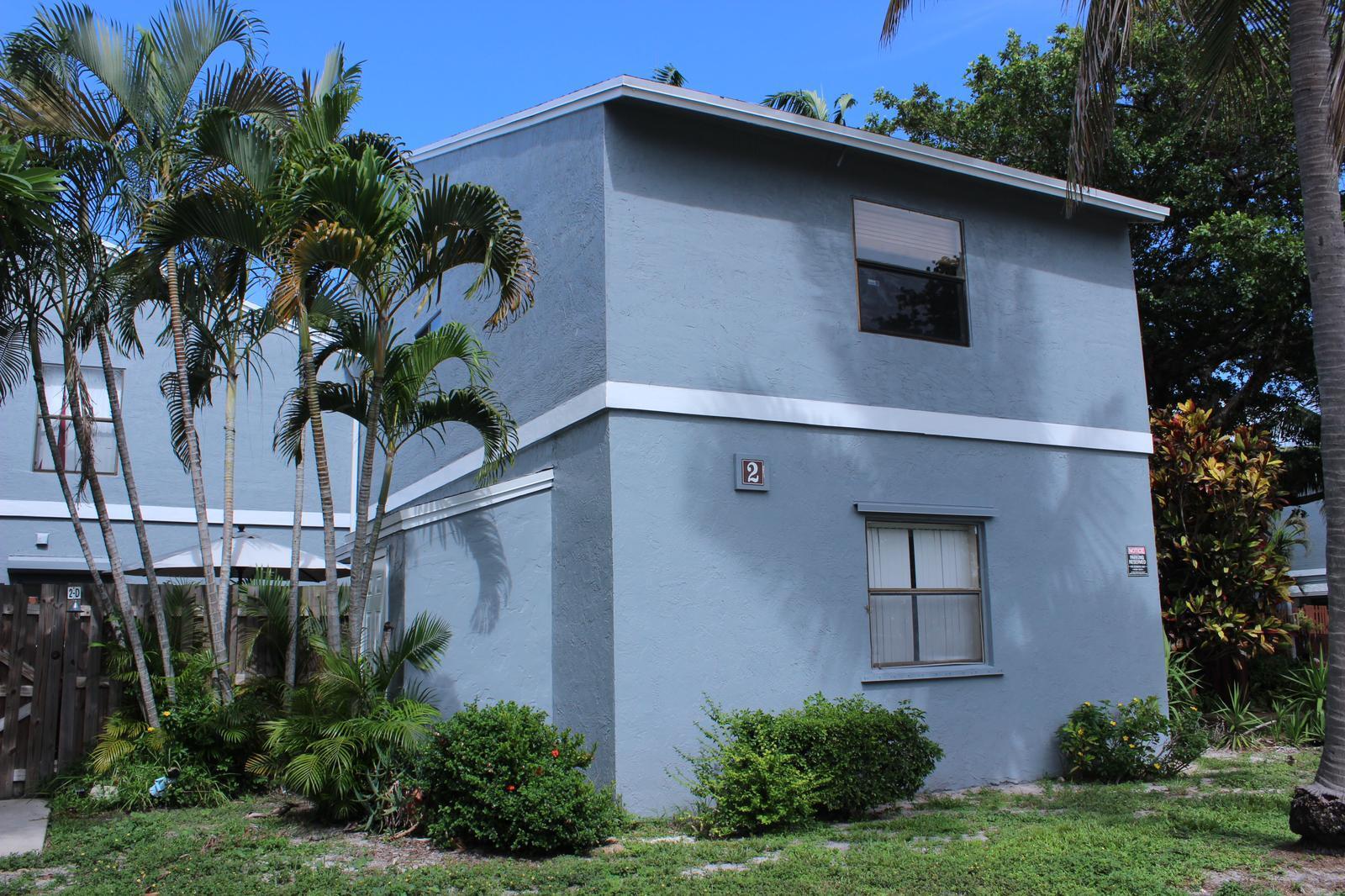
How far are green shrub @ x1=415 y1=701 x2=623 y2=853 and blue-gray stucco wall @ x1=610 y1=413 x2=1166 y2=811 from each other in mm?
748

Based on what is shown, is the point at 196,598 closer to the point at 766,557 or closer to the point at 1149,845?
the point at 766,557

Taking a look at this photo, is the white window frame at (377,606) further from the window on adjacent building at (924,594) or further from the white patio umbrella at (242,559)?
the window on adjacent building at (924,594)

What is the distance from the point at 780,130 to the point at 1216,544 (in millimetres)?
6864

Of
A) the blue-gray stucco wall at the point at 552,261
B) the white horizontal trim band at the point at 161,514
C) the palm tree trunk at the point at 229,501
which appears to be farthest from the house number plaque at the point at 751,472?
the white horizontal trim band at the point at 161,514

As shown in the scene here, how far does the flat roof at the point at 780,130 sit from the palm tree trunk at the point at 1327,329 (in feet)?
7.89

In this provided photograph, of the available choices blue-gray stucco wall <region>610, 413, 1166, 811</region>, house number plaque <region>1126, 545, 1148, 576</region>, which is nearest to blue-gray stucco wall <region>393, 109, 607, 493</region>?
blue-gray stucco wall <region>610, 413, 1166, 811</region>

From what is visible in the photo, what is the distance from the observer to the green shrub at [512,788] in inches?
277

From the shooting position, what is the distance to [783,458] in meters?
9.09

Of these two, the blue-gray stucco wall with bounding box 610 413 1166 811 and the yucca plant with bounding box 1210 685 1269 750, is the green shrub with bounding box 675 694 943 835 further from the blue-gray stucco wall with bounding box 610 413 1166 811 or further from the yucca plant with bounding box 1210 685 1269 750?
the yucca plant with bounding box 1210 685 1269 750

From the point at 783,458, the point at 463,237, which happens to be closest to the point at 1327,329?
the point at 783,458

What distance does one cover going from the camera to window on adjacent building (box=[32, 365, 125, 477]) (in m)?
15.3

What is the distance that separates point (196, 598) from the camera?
1055 centimetres

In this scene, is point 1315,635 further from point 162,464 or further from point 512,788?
point 162,464

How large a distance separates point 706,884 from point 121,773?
17.8ft
